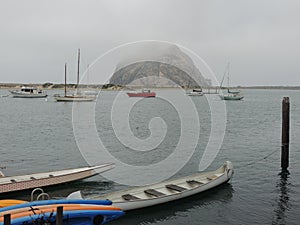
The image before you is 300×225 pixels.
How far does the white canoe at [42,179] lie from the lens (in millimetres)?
16994

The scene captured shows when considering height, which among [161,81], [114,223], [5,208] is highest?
[161,81]

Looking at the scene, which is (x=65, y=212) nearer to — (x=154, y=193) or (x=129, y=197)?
(x=129, y=197)

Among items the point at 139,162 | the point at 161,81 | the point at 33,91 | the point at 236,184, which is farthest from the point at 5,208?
the point at 33,91

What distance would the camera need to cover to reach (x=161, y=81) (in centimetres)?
3622

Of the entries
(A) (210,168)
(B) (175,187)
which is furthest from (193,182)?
(A) (210,168)

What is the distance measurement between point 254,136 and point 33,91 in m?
95.7

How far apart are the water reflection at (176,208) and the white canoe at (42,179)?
536 cm

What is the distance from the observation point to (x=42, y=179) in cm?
1788

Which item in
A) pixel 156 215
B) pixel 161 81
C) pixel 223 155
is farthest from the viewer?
pixel 161 81

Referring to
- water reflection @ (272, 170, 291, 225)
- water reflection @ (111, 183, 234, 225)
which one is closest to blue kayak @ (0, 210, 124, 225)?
water reflection @ (111, 183, 234, 225)

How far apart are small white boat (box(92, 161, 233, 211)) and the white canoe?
4179mm

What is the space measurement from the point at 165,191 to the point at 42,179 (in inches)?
248

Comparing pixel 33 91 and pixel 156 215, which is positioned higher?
pixel 33 91

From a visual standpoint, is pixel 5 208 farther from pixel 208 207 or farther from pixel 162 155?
pixel 162 155
